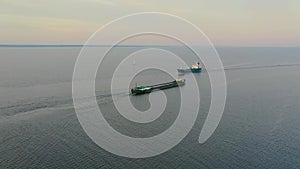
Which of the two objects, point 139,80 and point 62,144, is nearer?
point 62,144

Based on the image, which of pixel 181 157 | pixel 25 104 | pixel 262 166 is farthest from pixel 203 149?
pixel 25 104

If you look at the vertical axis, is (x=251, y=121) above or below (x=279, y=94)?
below

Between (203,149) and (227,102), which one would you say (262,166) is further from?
(227,102)

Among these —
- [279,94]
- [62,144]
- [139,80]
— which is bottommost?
[62,144]

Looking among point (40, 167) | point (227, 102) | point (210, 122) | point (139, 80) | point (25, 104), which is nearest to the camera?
point (40, 167)

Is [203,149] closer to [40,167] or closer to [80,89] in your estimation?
[40,167]

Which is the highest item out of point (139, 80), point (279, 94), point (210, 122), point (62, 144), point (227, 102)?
point (139, 80)

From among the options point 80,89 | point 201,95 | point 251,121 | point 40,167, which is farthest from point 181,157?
point 80,89

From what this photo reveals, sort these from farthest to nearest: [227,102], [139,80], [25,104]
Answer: [139,80]
[227,102]
[25,104]

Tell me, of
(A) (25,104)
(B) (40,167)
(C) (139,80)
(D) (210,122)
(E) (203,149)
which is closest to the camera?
(B) (40,167)
